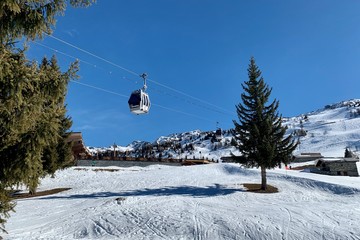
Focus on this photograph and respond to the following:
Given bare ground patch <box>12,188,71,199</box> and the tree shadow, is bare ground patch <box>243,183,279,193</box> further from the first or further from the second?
bare ground patch <box>12,188,71,199</box>

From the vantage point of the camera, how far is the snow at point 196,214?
16328 millimetres

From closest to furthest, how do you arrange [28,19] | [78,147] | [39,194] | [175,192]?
[28,19] < [175,192] < [39,194] < [78,147]

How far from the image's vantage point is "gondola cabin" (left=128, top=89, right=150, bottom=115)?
1567 cm

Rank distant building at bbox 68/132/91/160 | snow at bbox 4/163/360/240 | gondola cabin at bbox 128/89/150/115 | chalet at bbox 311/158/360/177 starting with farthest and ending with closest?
distant building at bbox 68/132/91/160 < chalet at bbox 311/158/360/177 < snow at bbox 4/163/360/240 < gondola cabin at bbox 128/89/150/115

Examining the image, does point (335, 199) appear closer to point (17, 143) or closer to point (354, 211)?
point (354, 211)

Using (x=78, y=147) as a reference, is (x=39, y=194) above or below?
below

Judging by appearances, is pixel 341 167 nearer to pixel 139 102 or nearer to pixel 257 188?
pixel 257 188

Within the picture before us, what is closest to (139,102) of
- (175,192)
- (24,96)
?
(24,96)

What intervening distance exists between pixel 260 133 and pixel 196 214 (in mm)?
14130

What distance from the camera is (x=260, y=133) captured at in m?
30.7

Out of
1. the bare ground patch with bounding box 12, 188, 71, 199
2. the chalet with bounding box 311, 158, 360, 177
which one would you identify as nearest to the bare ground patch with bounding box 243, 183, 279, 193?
the bare ground patch with bounding box 12, 188, 71, 199

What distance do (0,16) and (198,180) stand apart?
31122mm

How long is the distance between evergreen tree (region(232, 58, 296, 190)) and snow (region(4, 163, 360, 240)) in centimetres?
299

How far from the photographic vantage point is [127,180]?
1444 inches
